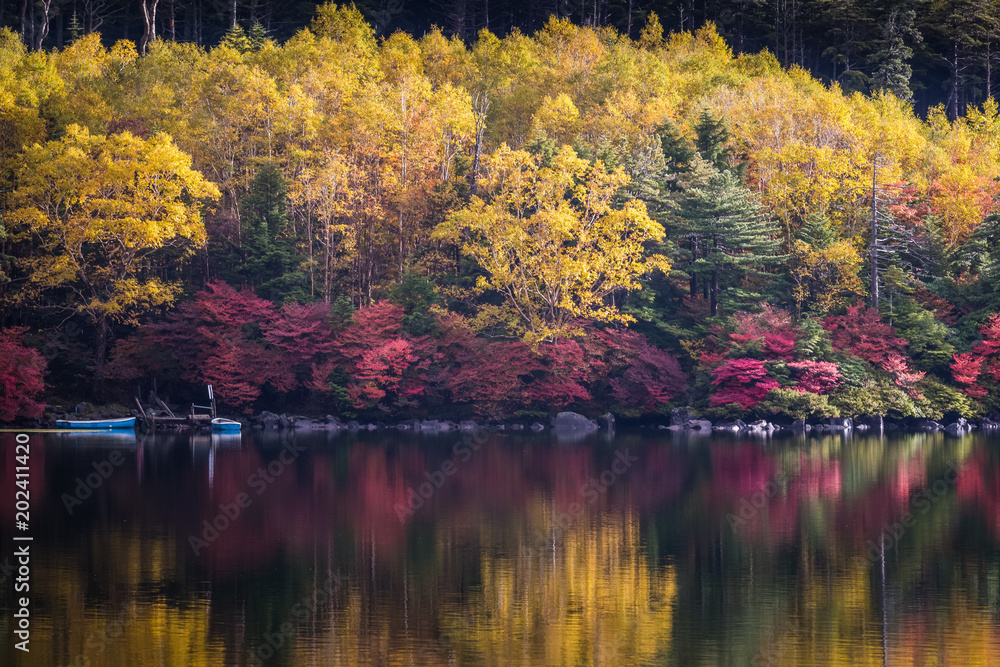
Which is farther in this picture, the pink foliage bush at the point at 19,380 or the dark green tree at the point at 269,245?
the dark green tree at the point at 269,245

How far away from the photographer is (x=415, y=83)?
55.0 m

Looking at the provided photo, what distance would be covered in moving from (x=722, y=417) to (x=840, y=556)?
27143 mm

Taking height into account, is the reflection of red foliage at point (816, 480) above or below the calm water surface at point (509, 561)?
above

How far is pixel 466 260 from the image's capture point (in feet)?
166

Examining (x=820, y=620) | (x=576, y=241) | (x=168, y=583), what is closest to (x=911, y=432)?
(x=576, y=241)

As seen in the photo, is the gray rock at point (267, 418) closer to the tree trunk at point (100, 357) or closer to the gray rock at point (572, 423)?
the tree trunk at point (100, 357)

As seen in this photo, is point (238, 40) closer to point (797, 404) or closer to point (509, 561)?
point (797, 404)

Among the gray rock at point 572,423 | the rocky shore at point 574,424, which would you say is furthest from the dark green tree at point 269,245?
the gray rock at point 572,423

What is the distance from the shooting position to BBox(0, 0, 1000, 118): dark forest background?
76.1 meters
